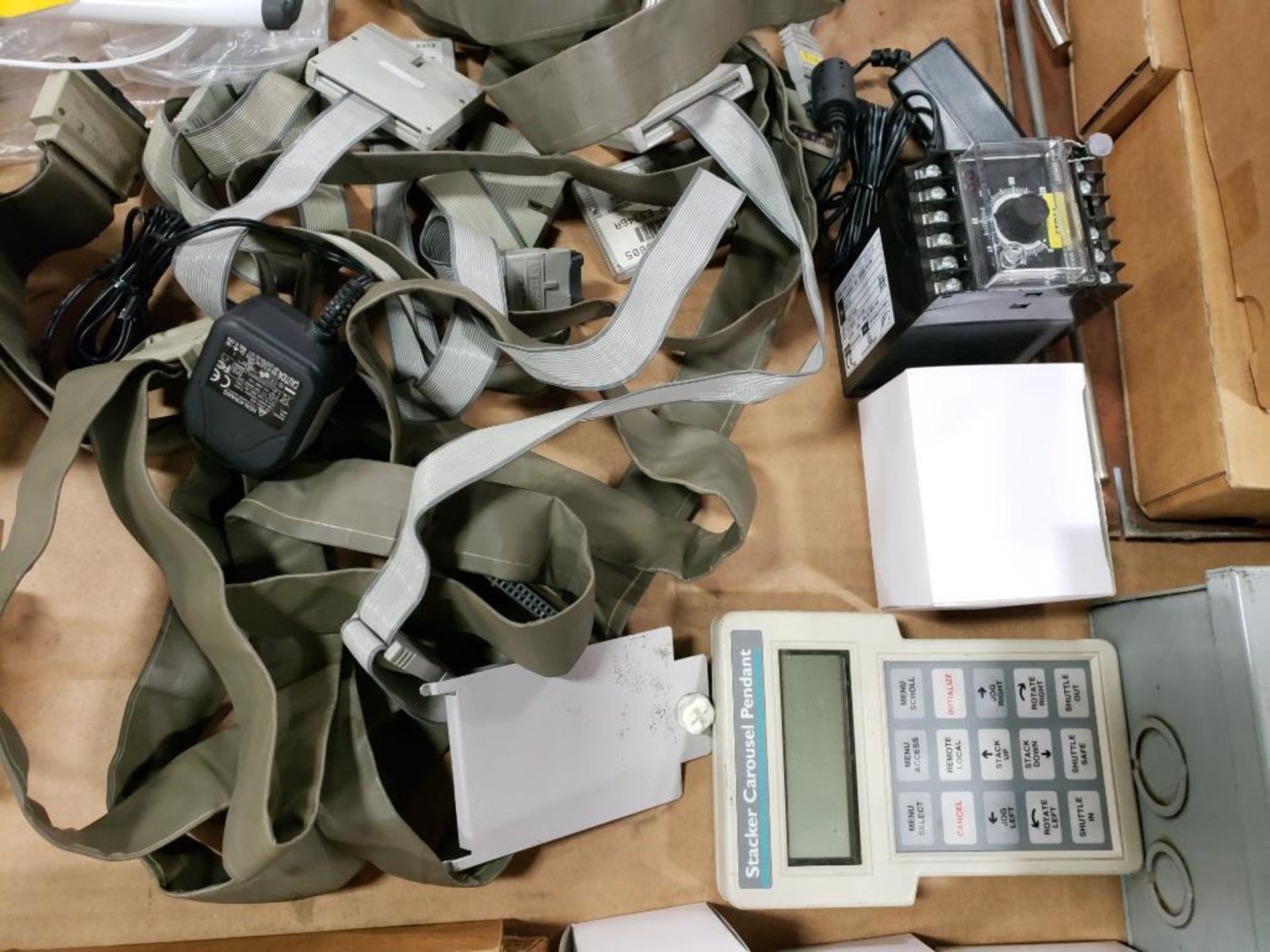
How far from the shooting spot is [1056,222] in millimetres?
687

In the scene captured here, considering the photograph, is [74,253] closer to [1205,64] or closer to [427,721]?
[427,721]

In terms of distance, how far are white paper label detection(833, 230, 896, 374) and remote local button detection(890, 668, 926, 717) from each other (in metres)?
0.26

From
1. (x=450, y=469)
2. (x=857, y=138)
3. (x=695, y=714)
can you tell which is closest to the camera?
(x=450, y=469)

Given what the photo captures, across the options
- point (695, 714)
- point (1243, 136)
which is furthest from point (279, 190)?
point (1243, 136)

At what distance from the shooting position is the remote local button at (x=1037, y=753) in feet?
2.41

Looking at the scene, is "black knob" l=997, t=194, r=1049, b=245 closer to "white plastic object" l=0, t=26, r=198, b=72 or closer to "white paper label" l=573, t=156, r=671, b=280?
"white paper label" l=573, t=156, r=671, b=280

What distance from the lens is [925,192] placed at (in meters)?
0.70

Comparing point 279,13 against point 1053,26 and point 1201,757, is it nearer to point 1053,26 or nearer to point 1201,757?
point 1053,26

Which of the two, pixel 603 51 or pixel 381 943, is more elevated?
pixel 603 51

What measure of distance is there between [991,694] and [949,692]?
0.12 feet

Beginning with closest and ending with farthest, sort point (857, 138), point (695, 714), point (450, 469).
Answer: point (450, 469)
point (695, 714)
point (857, 138)

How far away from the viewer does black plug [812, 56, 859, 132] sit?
0.82 metres

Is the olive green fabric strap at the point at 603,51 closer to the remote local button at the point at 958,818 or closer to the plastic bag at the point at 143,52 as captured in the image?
the plastic bag at the point at 143,52

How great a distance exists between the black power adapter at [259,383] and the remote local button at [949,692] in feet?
1.72
